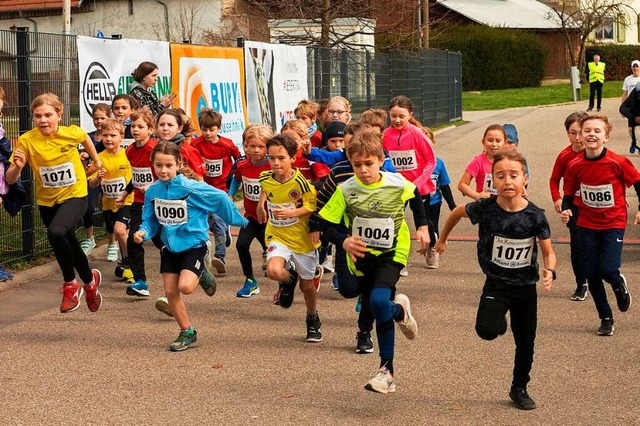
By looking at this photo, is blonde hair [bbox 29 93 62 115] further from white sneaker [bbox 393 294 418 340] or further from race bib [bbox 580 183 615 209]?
race bib [bbox 580 183 615 209]

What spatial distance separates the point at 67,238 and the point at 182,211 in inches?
49.0

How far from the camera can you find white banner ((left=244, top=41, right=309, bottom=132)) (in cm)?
1714

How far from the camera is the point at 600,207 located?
866 centimetres

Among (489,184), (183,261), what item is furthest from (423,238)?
(489,184)

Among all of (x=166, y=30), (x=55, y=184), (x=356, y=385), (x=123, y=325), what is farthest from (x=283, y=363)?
(x=166, y=30)

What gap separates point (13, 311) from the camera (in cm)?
956

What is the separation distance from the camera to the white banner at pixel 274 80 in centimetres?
1714

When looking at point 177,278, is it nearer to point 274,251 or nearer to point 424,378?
point 274,251

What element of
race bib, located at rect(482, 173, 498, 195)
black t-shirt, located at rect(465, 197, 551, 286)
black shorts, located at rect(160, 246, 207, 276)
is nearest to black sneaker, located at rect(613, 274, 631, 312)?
race bib, located at rect(482, 173, 498, 195)

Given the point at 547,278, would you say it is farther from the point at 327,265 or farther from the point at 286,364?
the point at 327,265

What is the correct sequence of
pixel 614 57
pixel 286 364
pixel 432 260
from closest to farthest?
pixel 286 364 → pixel 432 260 → pixel 614 57

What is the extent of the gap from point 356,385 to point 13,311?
367 cm

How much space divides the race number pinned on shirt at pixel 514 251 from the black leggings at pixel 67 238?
364 centimetres

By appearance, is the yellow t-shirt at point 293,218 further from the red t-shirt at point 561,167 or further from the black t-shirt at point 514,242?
the red t-shirt at point 561,167
